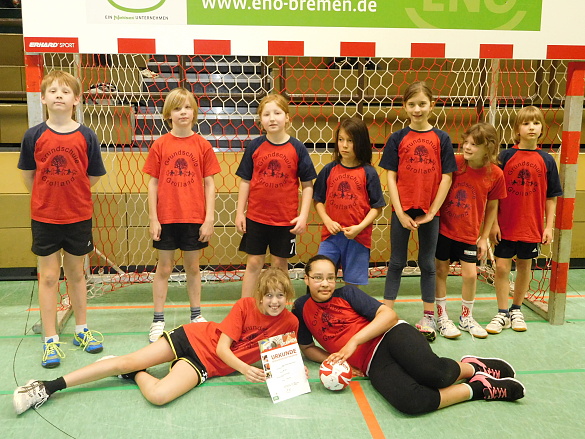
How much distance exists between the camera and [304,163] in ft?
9.75

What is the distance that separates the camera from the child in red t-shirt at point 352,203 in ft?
9.25

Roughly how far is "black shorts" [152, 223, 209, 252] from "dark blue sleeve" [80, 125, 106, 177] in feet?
1.41

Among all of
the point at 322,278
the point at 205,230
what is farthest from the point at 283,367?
the point at 205,230

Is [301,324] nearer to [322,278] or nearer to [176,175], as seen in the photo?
[322,278]

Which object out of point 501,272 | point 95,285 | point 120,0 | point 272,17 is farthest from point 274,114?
point 95,285

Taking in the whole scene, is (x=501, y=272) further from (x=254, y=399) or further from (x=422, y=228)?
(x=254, y=399)

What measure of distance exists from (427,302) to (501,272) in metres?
0.52

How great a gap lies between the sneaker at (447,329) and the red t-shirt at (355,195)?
653mm

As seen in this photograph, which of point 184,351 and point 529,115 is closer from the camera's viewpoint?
point 184,351

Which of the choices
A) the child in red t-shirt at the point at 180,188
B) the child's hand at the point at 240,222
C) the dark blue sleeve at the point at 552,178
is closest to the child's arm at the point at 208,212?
the child in red t-shirt at the point at 180,188

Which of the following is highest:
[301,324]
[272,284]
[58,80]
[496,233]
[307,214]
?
[58,80]

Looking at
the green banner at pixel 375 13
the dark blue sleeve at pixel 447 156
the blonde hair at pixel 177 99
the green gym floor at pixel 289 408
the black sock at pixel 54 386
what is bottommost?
the green gym floor at pixel 289 408

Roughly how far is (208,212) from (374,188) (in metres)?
0.88

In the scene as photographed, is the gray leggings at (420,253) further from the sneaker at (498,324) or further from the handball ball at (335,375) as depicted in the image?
the handball ball at (335,375)
